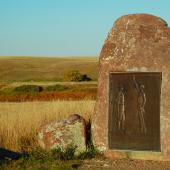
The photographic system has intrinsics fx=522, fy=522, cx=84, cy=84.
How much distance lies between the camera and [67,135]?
1076 cm

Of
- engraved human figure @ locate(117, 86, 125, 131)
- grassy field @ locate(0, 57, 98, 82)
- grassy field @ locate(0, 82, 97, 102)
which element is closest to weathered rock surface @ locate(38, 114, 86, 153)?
engraved human figure @ locate(117, 86, 125, 131)

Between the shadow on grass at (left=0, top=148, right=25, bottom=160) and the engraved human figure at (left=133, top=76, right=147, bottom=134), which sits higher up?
the engraved human figure at (left=133, top=76, right=147, bottom=134)

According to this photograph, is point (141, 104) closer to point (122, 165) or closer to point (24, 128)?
point (122, 165)

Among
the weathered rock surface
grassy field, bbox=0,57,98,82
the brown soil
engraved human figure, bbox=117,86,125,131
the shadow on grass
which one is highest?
engraved human figure, bbox=117,86,125,131

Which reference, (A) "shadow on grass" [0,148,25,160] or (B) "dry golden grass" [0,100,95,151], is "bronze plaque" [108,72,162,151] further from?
(B) "dry golden grass" [0,100,95,151]

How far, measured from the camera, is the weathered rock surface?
1070 cm

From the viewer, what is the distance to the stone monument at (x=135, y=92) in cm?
1027

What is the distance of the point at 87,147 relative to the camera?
1073 cm

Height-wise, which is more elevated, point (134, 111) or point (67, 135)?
point (134, 111)

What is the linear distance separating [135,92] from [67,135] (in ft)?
5.45

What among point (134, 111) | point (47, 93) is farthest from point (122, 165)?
point (47, 93)

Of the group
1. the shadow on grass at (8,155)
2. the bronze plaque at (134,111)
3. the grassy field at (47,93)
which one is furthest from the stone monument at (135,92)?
the grassy field at (47,93)

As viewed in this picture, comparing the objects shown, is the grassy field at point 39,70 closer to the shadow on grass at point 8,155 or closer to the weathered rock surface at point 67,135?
the weathered rock surface at point 67,135

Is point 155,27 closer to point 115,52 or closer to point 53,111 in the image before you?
point 115,52
